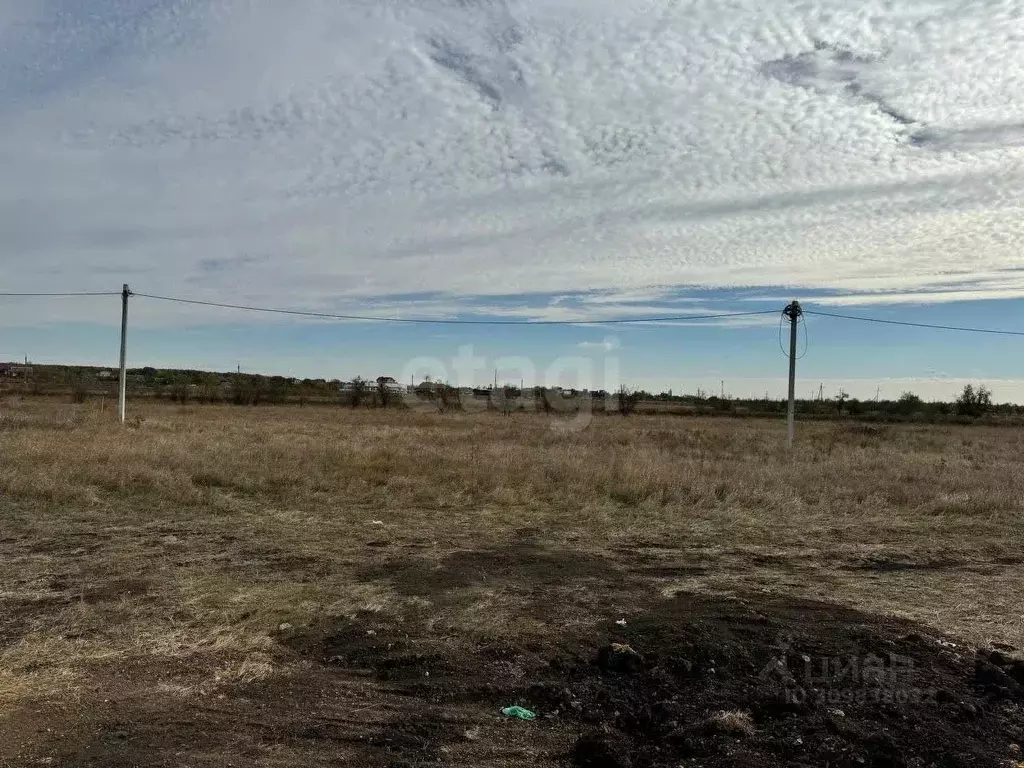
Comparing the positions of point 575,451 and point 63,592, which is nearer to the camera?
point 63,592

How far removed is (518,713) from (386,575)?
308 centimetres

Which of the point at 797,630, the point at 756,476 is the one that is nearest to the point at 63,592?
the point at 797,630

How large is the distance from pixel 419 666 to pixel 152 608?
2417mm

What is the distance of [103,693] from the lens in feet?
12.3

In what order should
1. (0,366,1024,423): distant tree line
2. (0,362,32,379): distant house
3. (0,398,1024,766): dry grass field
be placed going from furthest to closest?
(0,362,32,379): distant house
(0,366,1024,423): distant tree line
(0,398,1024,766): dry grass field

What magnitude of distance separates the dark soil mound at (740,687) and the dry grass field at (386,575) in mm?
60

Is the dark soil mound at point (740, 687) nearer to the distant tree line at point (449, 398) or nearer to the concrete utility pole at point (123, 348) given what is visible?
the concrete utility pole at point (123, 348)

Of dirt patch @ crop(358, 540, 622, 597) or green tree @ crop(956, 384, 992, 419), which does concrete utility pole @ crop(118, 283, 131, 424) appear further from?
green tree @ crop(956, 384, 992, 419)

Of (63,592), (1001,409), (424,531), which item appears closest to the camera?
(63,592)

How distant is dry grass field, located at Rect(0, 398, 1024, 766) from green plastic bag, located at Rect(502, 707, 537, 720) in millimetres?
53

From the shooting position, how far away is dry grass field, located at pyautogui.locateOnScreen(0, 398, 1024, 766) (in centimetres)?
346

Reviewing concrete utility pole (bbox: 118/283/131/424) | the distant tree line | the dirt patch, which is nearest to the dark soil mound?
the dirt patch

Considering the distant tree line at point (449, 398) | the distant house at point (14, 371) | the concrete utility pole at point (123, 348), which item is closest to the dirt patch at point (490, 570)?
the concrete utility pole at point (123, 348)

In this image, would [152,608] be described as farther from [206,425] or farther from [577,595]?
[206,425]
